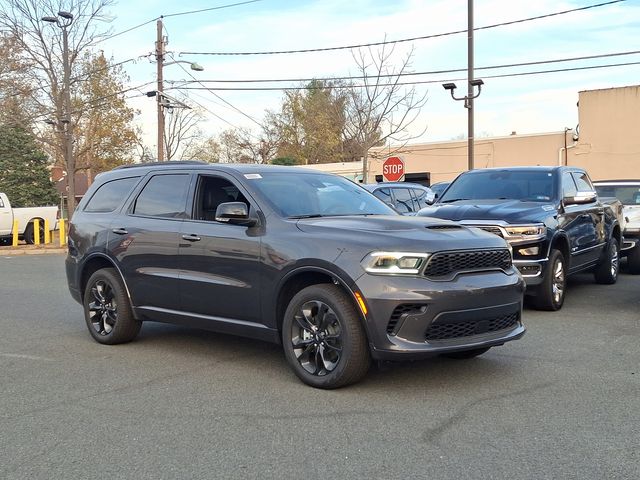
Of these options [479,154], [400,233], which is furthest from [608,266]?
[479,154]

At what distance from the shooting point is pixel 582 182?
391 inches

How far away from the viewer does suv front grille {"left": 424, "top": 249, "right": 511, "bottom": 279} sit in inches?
192

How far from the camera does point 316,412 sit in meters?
4.62

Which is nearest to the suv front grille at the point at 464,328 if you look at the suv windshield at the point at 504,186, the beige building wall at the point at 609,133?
the suv windshield at the point at 504,186

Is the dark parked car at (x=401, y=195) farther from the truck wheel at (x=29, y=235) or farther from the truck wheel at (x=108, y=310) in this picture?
the truck wheel at (x=29, y=235)

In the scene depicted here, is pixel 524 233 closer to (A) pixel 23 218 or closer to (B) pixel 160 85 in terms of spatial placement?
(A) pixel 23 218

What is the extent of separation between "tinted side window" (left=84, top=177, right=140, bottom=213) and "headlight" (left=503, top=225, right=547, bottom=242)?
14.5 ft

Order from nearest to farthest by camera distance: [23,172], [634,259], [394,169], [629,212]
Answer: [634,259] < [629,212] < [394,169] < [23,172]

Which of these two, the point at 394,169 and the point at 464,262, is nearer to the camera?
the point at 464,262

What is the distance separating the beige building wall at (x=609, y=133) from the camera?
3098 cm

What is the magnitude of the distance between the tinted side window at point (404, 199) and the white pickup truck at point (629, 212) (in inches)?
159

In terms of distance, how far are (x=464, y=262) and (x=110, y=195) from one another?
13.6 feet

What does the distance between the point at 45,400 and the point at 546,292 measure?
5.81 meters

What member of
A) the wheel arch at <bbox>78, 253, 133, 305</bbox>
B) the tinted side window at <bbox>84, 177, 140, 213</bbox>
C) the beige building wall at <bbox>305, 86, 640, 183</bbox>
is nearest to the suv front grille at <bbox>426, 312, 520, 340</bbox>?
the wheel arch at <bbox>78, 253, 133, 305</bbox>
